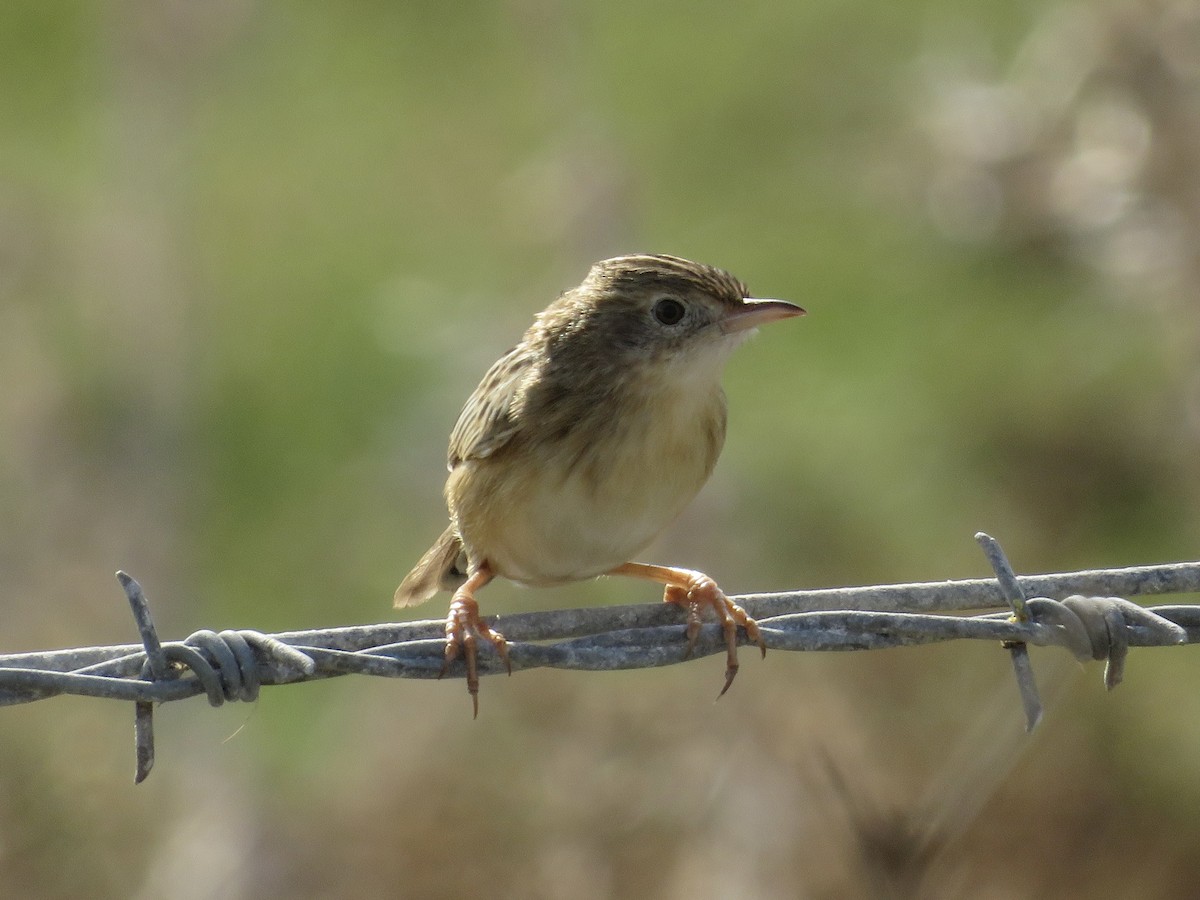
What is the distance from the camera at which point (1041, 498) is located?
29.7 ft

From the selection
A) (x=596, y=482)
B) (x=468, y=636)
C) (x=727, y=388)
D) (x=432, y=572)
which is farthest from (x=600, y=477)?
(x=727, y=388)

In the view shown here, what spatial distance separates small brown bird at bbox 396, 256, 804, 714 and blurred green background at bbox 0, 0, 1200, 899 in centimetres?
115

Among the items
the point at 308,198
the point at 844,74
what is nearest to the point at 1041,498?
the point at 844,74

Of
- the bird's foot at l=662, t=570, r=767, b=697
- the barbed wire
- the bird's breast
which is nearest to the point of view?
the barbed wire

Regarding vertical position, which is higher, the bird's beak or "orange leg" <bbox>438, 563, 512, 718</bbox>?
the bird's beak

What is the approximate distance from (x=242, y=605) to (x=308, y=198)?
245 inches

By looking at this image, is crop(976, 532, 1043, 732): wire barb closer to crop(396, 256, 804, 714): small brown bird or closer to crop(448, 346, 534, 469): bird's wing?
crop(396, 256, 804, 714): small brown bird

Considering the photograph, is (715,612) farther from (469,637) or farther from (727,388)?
(727,388)

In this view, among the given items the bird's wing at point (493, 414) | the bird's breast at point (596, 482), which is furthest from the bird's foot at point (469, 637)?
the bird's wing at point (493, 414)

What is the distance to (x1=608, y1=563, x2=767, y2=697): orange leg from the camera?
352 centimetres

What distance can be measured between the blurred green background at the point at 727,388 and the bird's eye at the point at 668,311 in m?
1.57

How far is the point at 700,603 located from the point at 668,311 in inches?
39.2

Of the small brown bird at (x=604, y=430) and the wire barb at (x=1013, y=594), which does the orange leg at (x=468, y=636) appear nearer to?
the small brown bird at (x=604, y=430)

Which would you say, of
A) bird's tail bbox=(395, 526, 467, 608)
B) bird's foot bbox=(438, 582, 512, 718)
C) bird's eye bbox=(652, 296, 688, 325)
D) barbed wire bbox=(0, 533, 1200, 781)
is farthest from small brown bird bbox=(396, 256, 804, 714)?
barbed wire bbox=(0, 533, 1200, 781)
